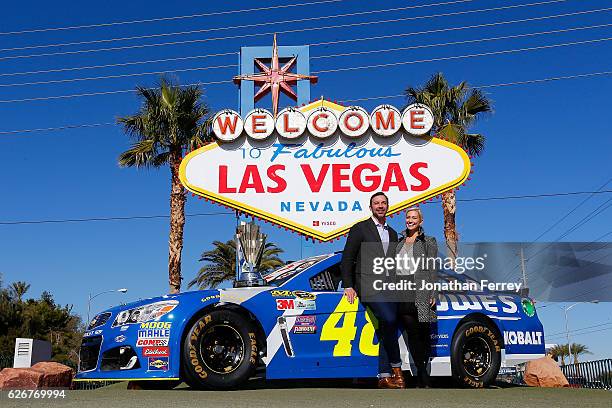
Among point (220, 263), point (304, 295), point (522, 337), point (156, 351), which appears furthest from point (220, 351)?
point (220, 263)

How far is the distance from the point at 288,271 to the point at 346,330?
0.96m

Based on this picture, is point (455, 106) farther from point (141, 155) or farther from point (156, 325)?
point (156, 325)

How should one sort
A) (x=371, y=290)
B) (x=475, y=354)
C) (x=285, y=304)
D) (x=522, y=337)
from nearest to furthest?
1. (x=371, y=290)
2. (x=285, y=304)
3. (x=475, y=354)
4. (x=522, y=337)

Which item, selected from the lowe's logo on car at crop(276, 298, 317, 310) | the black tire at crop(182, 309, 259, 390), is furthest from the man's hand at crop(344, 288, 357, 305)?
the black tire at crop(182, 309, 259, 390)

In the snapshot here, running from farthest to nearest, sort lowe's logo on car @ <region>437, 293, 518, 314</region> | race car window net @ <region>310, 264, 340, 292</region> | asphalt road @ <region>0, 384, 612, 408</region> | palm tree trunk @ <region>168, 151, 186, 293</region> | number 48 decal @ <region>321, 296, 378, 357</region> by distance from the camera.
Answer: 1. palm tree trunk @ <region>168, 151, 186, 293</region>
2. lowe's logo on car @ <region>437, 293, 518, 314</region>
3. race car window net @ <region>310, 264, 340, 292</region>
4. number 48 decal @ <region>321, 296, 378, 357</region>
5. asphalt road @ <region>0, 384, 612, 408</region>

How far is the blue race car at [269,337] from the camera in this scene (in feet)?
19.6

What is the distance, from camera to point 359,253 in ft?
20.7

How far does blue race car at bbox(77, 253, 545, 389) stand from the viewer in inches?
235

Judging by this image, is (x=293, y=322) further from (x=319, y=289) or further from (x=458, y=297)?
(x=458, y=297)

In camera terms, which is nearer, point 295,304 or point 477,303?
point 295,304

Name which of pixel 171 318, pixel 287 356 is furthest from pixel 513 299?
pixel 171 318

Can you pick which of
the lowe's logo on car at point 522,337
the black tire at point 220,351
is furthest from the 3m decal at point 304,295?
the lowe's logo on car at point 522,337

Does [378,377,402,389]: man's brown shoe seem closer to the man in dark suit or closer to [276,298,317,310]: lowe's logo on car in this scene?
the man in dark suit

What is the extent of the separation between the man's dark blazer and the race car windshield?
0.60m
